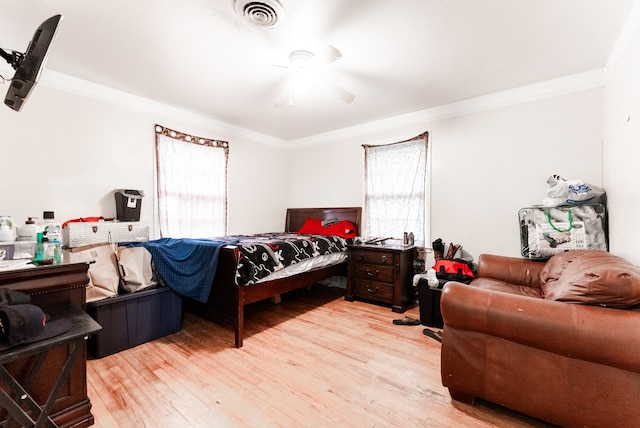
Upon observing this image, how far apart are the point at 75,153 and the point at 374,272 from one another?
11.2 feet

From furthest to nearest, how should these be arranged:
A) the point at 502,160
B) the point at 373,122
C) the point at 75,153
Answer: the point at 373,122 < the point at 502,160 < the point at 75,153

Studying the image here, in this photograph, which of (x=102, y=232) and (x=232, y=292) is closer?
(x=232, y=292)

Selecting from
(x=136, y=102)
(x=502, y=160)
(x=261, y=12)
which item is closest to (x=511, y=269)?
(x=502, y=160)

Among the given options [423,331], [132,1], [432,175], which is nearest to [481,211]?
[432,175]

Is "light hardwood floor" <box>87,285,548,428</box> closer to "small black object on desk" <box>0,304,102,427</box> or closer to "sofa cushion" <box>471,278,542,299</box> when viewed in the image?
"small black object on desk" <box>0,304,102,427</box>

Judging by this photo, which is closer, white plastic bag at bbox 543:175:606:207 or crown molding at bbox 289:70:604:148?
white plastic bag at bbox 543:175:606:207

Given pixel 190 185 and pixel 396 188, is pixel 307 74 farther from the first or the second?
pixel 190 185

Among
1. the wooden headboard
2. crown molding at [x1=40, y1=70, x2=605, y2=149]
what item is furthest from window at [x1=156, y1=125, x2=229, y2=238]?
the wooden headboard

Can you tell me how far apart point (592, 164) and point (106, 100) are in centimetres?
489

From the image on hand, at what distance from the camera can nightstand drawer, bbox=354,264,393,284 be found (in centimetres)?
317

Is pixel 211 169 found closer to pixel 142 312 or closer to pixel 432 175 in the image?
pixel 142 312

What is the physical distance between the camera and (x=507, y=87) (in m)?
2.84

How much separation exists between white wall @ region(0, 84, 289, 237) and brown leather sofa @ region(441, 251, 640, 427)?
3.34 meters

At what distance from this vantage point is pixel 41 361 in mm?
1201
